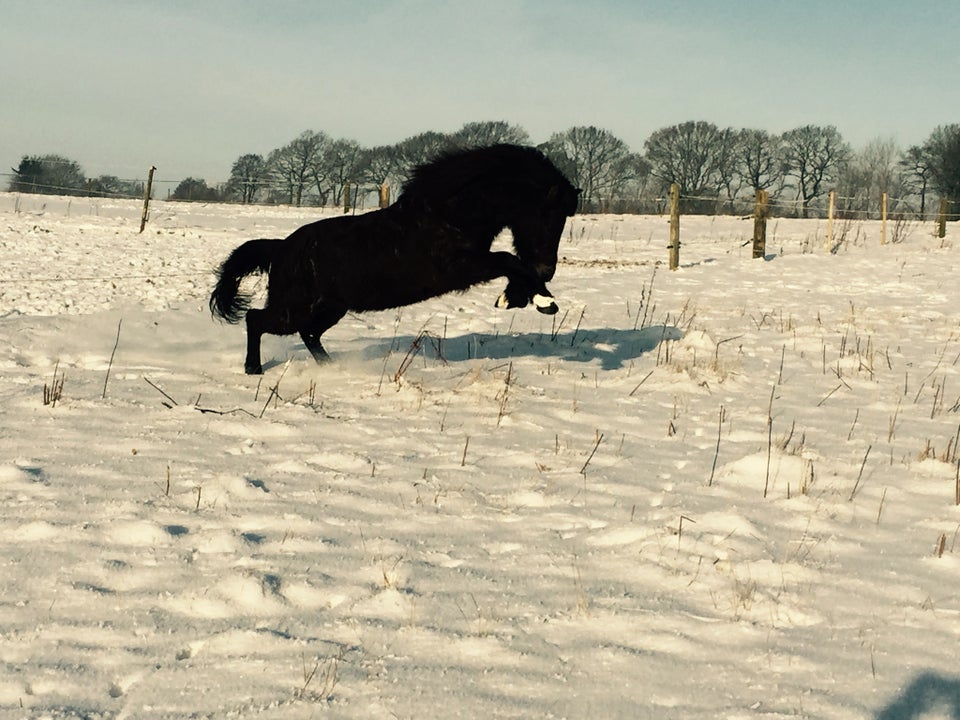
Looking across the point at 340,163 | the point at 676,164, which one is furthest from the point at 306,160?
the point at 676,164

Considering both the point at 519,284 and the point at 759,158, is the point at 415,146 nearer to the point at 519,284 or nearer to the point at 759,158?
the point at 759,158

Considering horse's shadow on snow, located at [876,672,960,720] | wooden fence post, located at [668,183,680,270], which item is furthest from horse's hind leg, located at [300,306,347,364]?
wooden fence post, located at [668,183,680,270]

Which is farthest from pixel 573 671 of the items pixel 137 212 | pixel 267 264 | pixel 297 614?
pixel 137 212

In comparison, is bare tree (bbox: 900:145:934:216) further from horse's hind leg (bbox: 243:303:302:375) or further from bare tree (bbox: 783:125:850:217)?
horse's hind leg (bbox: 243:303:302:375)

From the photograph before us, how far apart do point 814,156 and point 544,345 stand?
222ft

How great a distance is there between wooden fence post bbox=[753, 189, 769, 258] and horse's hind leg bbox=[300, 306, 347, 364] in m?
14.5

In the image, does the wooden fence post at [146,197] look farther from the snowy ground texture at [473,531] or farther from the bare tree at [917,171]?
the bare tree at [917,171]

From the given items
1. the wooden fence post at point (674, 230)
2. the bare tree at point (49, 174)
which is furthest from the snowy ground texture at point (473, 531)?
the bare tree at point (49, 174)

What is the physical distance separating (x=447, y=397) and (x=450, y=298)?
6048 millimetres

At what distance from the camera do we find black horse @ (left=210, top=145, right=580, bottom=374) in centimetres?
651

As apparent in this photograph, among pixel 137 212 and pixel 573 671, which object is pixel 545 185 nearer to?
pixel 573 671

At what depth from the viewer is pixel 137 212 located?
30.5 metres

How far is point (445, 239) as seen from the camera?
6.51 meters

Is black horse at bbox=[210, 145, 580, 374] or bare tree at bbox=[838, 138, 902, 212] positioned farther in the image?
bare tree at bbox=[838, 138, 902, 212]
